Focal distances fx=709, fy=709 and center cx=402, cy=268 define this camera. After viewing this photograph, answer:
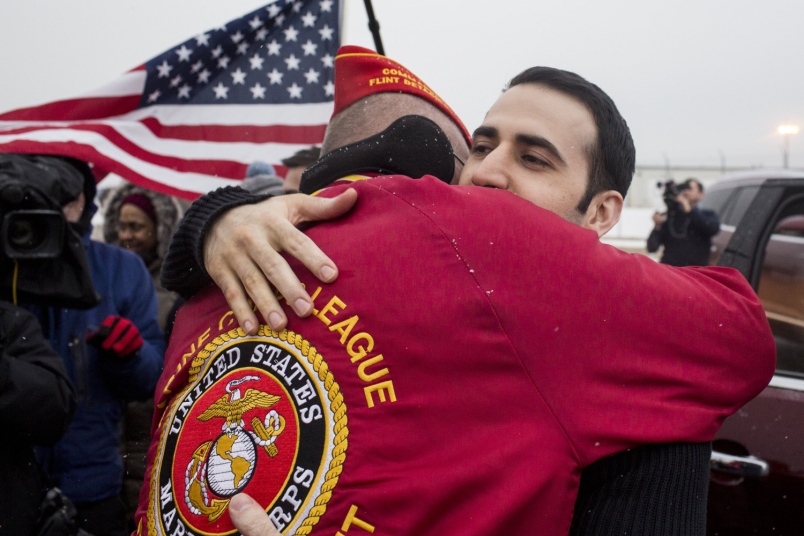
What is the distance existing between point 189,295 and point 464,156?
0.88 m

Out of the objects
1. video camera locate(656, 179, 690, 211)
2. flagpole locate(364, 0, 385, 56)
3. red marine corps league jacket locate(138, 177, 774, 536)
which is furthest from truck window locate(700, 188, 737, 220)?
red marine corps league jacket locate(138, 177, 774, 536)

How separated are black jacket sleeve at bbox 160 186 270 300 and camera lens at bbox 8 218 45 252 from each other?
117 cm

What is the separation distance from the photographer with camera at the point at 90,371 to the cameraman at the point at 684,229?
2866 millimetres

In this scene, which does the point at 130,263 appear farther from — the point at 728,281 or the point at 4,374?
the point at 728,281

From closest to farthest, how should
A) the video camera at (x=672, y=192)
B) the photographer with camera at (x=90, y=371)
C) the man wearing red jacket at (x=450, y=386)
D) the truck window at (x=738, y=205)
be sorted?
the man wearing red jacket at (x=450, y=386)
the photographer with camera at (x=90, y=371)
the truck window at (x=738, y=205)
the video camera at (x=672, y=192)

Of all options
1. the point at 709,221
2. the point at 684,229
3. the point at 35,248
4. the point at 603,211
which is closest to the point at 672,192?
the point at 684,229

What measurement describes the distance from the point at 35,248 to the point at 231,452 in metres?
1.76

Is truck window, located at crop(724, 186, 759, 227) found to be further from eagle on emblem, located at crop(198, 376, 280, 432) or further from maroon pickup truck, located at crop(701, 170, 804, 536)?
eagle on emblem, located at crop(198, 376, 280, 432)

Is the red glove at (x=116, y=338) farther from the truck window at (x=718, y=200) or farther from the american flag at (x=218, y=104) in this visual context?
the truck window at (x=718, y=200)

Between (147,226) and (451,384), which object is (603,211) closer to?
(451,384)

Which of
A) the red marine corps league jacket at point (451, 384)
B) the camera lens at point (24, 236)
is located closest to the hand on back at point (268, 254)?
the red marine corps league jacket at point (451, 384)

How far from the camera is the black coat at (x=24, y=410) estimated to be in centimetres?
208

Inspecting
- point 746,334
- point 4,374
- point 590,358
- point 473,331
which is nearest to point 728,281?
point 746,334

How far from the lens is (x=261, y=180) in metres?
3.97
